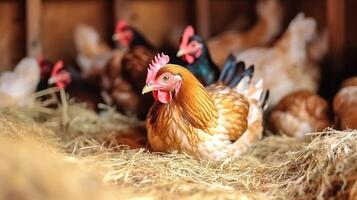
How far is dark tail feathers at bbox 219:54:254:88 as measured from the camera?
2758 mm

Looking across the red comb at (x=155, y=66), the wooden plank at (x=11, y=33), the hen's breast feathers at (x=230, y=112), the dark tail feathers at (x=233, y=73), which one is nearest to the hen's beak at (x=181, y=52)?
the dark tail feathers at (x=233, y=73)

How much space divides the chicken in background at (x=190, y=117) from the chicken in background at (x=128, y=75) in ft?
2.59

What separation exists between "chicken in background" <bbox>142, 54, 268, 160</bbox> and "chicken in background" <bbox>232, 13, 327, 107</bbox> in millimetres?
744

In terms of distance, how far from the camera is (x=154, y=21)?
13.7ft

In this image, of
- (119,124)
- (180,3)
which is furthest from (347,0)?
(119,124)

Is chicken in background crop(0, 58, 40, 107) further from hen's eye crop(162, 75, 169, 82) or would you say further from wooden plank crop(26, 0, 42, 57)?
hen's eye crop(162, 75, 169, 82)

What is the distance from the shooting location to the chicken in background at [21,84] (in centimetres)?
311

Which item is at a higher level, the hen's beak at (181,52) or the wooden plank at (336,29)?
the wooden plank at (336,29)

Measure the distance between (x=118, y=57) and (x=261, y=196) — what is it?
74.2 inches

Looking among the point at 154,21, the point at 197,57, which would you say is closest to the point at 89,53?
the point at 154,21

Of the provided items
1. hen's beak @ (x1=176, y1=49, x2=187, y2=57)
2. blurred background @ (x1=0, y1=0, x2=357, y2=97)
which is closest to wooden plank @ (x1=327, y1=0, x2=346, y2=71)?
blurred background @ (x1=0, y1=0, x2=357, y2=97)

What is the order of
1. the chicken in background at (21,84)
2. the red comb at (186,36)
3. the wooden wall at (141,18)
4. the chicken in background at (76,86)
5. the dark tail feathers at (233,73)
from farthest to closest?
the wooden wall at (141,18) → the chicken in background at (76,86) → the chicken in background at (21,84) → the red comb at (186,36) → the dark tail feathers at (233,73)

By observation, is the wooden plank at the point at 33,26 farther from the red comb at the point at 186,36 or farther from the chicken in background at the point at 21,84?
the red comb at the point at 186,36

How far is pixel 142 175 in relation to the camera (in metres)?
1.93
